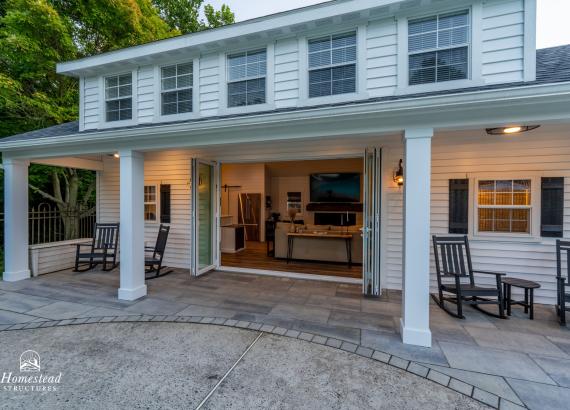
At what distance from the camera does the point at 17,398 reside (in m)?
2.09

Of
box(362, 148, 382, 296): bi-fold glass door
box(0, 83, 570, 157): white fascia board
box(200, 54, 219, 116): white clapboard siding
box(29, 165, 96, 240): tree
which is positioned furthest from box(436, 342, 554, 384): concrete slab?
box(29, 165, 96, 240): tree

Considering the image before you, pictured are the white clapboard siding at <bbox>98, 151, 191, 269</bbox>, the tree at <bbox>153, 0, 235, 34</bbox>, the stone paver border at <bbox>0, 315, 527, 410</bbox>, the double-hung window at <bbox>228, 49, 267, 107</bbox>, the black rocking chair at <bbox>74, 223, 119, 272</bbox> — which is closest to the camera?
the stone paver border at <bbox>0, 315, 527, 410</bbox>

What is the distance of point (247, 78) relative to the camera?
428cm

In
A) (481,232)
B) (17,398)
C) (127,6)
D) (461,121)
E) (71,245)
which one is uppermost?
(127,6)

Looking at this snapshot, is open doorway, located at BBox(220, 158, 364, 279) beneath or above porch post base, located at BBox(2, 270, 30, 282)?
above

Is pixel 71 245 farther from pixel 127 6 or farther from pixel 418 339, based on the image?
pixel 418 339

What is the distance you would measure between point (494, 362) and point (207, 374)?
276 cm

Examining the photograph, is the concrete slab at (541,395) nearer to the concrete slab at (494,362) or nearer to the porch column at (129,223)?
the concrete slab at (494,362)

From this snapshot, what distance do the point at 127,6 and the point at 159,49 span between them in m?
4.39

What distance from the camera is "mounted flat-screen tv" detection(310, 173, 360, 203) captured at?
32.3ft

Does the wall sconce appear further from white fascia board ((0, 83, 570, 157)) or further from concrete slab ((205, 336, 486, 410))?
concrete slab ((205, 336, 486, 410))

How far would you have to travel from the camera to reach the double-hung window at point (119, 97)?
4.97 meters

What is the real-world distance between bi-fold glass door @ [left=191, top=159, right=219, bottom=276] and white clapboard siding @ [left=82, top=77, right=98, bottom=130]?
208 cm

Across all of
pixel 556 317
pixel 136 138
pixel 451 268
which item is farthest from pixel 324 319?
pixel 136 138
